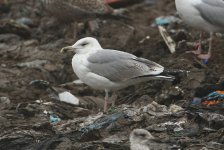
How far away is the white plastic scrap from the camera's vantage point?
968cm

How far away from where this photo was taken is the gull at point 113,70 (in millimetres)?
8477

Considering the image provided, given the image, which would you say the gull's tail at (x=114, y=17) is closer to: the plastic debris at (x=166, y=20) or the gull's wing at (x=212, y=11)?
the plastic debris at (x=166, y=20)

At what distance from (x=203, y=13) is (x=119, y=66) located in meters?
2.02

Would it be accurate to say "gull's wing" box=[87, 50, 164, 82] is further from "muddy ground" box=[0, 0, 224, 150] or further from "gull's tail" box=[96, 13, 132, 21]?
"gull's tail" box=[96, 13, 132, 21]

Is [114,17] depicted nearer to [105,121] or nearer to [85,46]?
[85,46]

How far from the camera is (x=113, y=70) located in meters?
8.55

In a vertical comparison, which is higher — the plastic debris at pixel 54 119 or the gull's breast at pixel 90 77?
the gull's breast at pixel 90 77

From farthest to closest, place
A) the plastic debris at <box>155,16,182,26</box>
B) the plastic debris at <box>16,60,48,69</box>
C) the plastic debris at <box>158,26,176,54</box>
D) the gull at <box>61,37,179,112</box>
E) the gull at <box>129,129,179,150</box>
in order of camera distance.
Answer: the plastic debris at <box>155,16,182,26</box>, the plastic debris at <box>16,60,48,69</box>, the plastic debris at <box>158,26,176,54</box>, the gull at <box>61,37,179,112</box>, the gull at <box>129,129,179,150</box>

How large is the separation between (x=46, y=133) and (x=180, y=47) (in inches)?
134

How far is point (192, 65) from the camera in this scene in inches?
394

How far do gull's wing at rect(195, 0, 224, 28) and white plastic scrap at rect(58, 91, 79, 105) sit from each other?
2141 millimetres

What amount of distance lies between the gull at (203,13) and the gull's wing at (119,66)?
173 centimetres

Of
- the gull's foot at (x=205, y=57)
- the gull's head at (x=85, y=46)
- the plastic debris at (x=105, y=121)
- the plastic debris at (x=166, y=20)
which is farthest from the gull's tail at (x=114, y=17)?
the plastic debris at (x=105, y=121)

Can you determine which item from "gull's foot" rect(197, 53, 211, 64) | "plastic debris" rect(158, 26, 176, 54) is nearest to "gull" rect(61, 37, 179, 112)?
"gull's foot" rect(197, 53, 211, 64)
